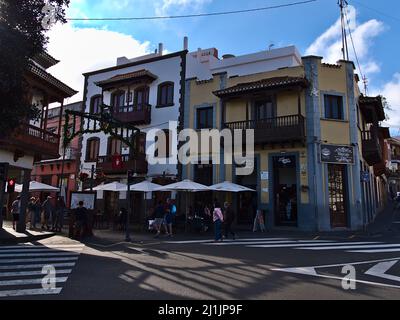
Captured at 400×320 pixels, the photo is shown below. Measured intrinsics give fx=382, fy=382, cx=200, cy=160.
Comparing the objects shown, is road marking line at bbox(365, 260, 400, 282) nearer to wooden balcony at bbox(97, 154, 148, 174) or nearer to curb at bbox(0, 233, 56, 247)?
curb at bbox(0, 233, 56, 247)

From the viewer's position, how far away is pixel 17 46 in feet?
30.0

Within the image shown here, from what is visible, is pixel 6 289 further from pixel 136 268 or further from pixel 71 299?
pixel 136 268

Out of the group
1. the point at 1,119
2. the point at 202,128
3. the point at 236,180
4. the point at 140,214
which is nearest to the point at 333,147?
the point at 236,180

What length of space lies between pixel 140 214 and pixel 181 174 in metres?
4.44

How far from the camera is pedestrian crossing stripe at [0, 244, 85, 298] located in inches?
286

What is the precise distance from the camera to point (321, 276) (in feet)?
28.2

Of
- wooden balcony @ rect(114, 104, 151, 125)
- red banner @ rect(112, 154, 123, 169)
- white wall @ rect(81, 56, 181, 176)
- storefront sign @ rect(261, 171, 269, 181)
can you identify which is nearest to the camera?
storefront sign @ rect(261, 171, 269, 181)

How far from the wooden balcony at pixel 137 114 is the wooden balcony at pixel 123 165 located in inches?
102

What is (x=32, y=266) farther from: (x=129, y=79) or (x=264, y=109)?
(x=129, y=79)

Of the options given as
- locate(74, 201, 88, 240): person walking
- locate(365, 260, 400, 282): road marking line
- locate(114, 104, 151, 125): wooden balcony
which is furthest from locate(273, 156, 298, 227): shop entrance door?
locate(365, 260, 400, 282): road marking line

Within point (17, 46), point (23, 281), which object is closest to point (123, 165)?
point (17, 46)

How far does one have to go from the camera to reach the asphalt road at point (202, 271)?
704 cm

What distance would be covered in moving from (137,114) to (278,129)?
10761 millimetres

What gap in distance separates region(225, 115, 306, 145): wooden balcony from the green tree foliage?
14788 millimetres
